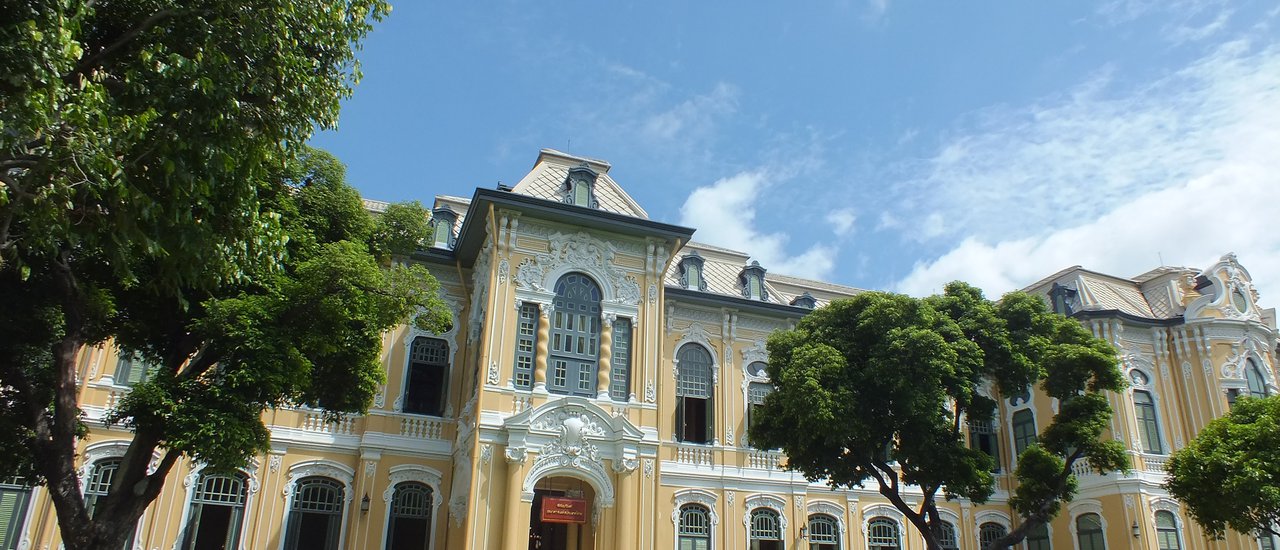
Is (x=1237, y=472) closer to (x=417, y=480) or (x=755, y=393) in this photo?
(x=755, y=393)

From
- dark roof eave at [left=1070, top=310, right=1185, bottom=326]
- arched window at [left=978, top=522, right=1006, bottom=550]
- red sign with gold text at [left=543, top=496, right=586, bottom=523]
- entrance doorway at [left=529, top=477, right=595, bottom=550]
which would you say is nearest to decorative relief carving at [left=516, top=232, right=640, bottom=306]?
entrance doorway at [left=529, top=477, right=595, bottom=550]

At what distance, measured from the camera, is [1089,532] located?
68.8 feet

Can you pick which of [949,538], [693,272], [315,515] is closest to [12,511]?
[315,515]

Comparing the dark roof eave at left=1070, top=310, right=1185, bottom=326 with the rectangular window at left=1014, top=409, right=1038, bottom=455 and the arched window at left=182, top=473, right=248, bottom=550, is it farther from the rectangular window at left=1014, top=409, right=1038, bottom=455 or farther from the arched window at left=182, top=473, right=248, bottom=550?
the arched window at left=182, top=473, right=248, bottom=550

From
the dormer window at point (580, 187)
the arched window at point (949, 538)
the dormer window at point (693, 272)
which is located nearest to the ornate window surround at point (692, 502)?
the dormer window at point (693, 272)

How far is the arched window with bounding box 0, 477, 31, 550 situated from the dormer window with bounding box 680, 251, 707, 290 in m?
13.6

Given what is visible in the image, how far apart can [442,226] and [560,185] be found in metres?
3.12

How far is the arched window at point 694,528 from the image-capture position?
738 inches

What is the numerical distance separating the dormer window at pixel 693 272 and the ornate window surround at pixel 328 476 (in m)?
8.79

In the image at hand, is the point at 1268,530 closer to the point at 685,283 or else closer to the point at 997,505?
the point at 997,505

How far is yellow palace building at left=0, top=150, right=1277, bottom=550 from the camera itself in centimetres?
1568

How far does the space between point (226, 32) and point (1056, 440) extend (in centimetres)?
1451

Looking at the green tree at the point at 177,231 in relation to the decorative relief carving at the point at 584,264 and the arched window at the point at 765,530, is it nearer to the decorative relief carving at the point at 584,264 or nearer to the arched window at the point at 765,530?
the decorative relief carving at the point at 584,264

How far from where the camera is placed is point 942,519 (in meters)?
21.2
